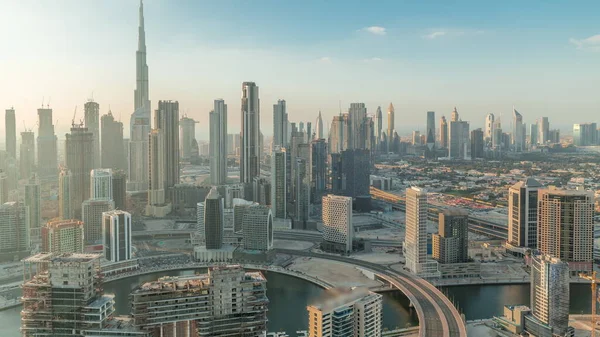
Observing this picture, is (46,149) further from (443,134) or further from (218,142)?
(443,134)

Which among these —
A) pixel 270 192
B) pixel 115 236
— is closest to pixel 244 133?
pixel 270 192

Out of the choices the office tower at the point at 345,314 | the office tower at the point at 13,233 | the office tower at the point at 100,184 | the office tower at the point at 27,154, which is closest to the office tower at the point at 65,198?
the office tower at the point at 100,184

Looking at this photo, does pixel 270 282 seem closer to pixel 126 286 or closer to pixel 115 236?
pixel 126 286

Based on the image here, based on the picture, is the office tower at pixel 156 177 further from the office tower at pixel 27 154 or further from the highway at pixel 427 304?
the highway at pixel 427 304

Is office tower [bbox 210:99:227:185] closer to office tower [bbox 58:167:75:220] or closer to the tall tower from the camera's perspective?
the tall tower

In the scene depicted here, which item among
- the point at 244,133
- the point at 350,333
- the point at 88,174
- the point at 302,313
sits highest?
the point at 244,133

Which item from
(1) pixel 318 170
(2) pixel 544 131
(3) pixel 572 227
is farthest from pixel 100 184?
(2) pixel 544 131
